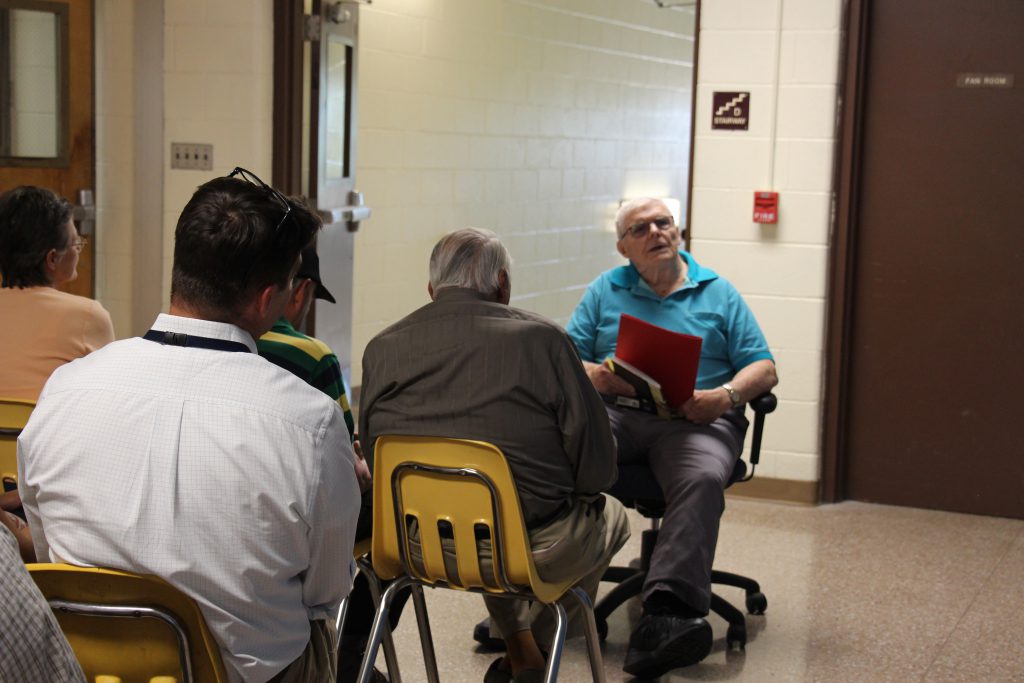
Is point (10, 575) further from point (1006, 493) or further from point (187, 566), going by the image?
point (1006, 493)

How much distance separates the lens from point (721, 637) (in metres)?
3.27

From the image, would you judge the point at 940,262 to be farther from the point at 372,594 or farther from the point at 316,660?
the point at 316,660

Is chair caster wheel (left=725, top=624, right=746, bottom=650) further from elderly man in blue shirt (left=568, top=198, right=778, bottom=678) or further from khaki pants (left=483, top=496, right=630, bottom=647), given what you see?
khaki pants (left=483, top=496, right=630, bottom=647)

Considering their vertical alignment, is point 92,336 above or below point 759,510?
above

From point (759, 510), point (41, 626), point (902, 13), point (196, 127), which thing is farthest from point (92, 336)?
point (902, 13)

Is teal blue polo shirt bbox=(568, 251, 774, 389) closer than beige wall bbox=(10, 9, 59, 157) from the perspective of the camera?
Yes

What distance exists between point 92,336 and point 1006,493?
326cm

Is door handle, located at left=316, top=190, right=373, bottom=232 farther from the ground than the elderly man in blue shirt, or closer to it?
farther from the ground

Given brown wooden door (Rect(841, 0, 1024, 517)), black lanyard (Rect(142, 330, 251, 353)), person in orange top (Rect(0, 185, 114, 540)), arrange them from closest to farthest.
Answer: black lanyard (Rect(142, 330, 251, 353))
person in orange top (Rect(0, 185, 114, 540))
brown wooden door (Rect(841, 0, 1024, 517))

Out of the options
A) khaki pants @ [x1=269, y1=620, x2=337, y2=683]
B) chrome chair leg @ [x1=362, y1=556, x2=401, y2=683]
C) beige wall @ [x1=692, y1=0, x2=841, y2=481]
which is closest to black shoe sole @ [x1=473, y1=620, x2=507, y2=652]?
chrome chair leg @ [x1=362, y1=556, x2=401, y2=683]

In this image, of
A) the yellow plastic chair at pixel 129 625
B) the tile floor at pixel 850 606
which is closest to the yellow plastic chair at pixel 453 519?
the tile floor at pixel 850 606

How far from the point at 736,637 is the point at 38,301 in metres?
1.93

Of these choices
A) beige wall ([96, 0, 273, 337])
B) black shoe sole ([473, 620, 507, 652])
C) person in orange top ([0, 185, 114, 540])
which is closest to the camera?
person in orange top ([0, 185, 114, 540])

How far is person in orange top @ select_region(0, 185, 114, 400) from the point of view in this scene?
9.01 feet
